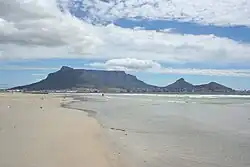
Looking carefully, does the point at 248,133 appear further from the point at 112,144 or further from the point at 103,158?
the point at 103,158

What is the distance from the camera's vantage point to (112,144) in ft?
46.6

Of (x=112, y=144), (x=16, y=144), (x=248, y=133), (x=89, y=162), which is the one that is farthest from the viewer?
(x=248, y=133)

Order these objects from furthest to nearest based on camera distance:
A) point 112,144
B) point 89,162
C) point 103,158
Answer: point 112,144
point 103,158
point 89,162

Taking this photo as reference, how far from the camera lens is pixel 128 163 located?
419 inches

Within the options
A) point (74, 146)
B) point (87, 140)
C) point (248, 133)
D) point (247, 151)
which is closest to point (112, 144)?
point (87, 140)

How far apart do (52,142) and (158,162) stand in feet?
13.3

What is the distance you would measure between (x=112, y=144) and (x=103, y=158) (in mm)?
3421

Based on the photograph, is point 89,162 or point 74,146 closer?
point 89,162

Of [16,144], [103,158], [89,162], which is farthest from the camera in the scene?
[16,144]

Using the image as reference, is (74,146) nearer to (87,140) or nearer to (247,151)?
(87,140)

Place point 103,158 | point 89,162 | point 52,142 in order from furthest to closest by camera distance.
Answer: point 52,142 → point 103,158 → point 89,162

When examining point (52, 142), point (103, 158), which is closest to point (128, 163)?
point (103, 158)

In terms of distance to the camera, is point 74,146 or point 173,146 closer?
point 74,146

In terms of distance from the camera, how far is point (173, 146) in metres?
14.3
